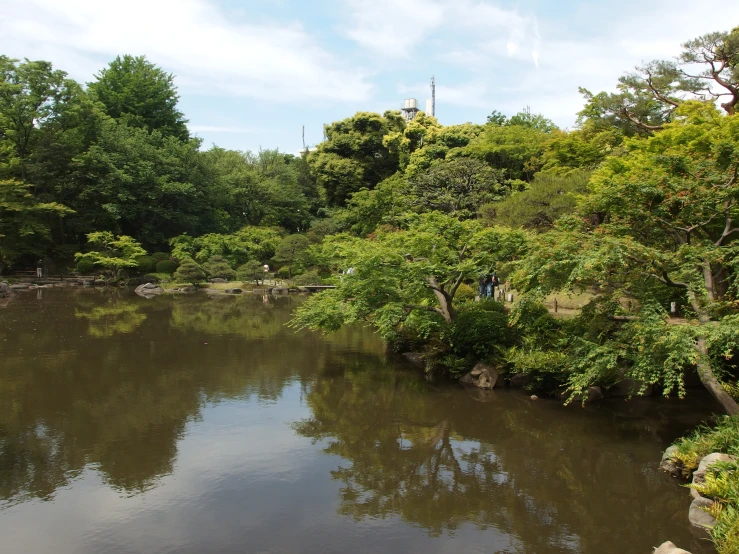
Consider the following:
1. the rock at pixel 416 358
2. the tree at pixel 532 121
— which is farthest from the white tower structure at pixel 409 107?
the rock at pixel 416 358

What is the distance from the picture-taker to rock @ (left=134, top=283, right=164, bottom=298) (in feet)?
87.4

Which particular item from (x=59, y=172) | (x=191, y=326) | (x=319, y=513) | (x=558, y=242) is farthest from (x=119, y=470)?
(x=59, y=172)

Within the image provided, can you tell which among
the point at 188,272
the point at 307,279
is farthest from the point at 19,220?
the point at 307,279

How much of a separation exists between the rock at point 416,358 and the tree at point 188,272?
1900cm

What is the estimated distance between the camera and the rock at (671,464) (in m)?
6.56

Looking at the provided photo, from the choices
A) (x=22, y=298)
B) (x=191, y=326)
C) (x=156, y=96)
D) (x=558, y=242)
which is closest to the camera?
(x=558, y=242)

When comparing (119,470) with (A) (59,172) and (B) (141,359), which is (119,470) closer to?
(B) (141,359)

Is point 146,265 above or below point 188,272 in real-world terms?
above

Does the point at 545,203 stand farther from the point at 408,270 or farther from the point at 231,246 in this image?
the point at 231,246

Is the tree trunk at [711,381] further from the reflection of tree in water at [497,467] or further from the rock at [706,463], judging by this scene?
the rock at [706,463]

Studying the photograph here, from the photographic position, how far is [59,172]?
1236 inches

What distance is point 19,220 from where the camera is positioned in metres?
29.2

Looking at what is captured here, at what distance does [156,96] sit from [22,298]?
2055cm

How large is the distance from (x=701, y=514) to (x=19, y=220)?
3294cm
